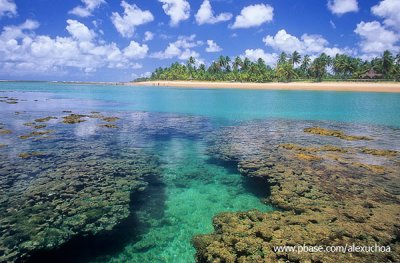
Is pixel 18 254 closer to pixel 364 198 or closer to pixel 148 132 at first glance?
pixel 364 198

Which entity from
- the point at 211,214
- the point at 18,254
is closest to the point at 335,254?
the point at 211,214

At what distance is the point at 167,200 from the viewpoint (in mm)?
13789

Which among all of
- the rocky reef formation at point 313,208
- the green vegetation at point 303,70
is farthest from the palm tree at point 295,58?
the rocky reef formation at point 313,208

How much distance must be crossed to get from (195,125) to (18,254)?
27.3 metres

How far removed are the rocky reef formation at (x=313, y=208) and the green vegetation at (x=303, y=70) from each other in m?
121

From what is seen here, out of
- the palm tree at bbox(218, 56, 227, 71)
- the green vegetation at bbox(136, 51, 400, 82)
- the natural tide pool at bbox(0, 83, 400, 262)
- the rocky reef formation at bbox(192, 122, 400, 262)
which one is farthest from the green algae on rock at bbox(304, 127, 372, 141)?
the palm tree at bbox(218, 56, 227, 71)

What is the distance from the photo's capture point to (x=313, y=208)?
12.0 metres

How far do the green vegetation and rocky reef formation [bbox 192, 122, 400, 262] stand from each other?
398ft

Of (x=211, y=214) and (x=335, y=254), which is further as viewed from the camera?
(x=211, y=214)

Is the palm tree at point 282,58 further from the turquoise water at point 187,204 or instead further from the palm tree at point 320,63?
the turquoise water at point 187,204

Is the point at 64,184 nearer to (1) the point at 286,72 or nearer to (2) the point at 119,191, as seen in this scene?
(2) the point at 119,191

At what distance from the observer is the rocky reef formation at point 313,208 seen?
9.36 metres

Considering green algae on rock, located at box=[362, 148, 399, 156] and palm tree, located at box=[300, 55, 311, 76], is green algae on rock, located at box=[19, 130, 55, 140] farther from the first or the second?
palm tree, located at box=[300, 55, 311, 76]

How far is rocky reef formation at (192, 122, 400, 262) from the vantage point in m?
9.36
